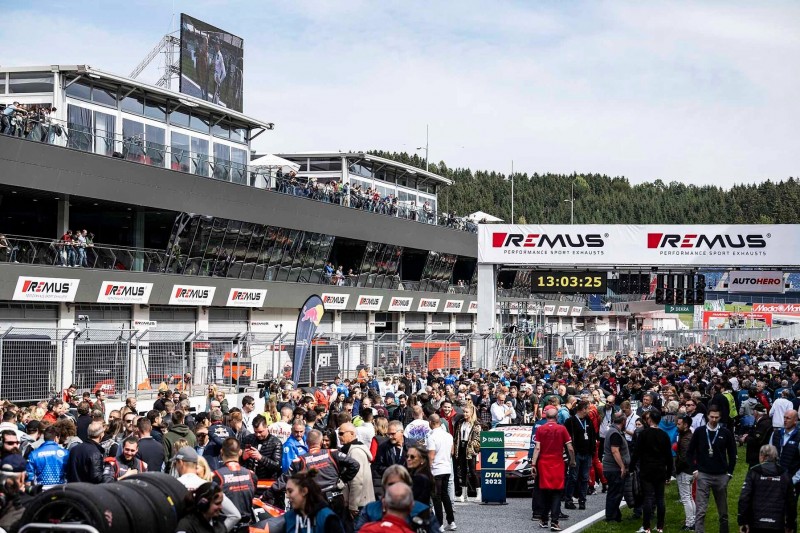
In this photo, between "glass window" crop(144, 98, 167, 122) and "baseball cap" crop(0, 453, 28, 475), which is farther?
"glass window" crop(144, 98, 167, 122)

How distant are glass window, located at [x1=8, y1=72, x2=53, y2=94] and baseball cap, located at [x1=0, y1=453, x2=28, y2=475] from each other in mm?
28963

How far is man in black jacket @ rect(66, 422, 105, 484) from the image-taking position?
434 inches

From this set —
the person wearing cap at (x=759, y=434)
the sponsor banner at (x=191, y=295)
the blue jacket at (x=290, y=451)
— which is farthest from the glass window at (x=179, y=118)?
the blue jacket at (x=290, y=451)

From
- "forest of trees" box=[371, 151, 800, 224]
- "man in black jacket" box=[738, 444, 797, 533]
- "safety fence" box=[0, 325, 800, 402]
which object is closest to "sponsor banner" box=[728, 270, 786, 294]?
"safety fence" box=[0, 325, 800, 402]

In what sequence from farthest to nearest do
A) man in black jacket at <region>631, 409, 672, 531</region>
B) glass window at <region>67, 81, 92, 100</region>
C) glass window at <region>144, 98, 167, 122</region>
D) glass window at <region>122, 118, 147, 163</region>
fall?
glass window at <region>144, 98, 167, 122</region>, glass window at <region>67, 81, 92, 100</region>, glass window at <region>122, 118, 147, 163</region>, man in black jacket at <region>631, 409, 672, 531</region>

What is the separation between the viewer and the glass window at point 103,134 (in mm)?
35219

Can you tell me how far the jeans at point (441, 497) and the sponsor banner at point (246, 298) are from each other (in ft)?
98.9

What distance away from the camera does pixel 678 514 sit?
16.1 m

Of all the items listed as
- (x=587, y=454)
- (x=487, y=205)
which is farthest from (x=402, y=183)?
(x=487, y=205)

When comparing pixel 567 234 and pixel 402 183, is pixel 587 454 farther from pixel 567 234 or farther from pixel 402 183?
pixel 402 183

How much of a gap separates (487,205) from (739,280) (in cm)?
12617

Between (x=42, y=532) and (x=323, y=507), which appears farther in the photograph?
(x=323, y=507)

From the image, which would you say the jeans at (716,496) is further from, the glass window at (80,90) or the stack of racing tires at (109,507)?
the glass window at (80,90)

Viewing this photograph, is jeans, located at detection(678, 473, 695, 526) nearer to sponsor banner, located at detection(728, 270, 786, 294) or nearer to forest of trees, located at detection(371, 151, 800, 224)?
sponsor banner, located at detection(728, 270, 786, 294)
